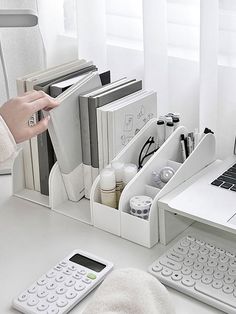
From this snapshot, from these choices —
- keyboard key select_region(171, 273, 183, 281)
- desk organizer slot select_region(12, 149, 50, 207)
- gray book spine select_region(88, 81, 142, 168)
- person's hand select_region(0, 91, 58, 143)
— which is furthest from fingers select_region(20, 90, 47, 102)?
keyboard key select_region(171, 273, 183, 281)

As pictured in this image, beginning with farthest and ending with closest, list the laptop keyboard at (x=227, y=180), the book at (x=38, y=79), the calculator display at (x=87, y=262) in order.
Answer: the book at (x=38, y=79), the laptop keyboard at (x=227, y=180), the calculator display at (x=87, y=262)

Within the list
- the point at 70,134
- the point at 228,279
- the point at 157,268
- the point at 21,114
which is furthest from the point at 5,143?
the point at 228,279

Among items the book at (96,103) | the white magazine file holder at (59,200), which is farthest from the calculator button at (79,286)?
the book at (96,103)

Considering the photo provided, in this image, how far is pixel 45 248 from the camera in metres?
1.11

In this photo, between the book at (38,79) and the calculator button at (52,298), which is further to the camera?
the book at (38,79)

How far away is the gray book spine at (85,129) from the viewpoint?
1222mm

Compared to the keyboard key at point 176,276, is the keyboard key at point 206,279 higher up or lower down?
higher up

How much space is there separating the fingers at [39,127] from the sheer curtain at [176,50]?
14.4 inches

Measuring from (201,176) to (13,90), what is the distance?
29.1 inches

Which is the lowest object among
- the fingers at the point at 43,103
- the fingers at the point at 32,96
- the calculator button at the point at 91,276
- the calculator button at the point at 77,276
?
the calculator button at the point at 91,276

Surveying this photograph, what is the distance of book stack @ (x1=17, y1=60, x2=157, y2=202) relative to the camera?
1.20 meters

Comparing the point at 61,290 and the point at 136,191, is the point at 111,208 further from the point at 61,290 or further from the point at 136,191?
the point at 61,290

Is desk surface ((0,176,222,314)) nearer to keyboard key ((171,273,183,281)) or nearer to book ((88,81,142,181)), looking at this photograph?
keyboard key ((171,273,183,281))

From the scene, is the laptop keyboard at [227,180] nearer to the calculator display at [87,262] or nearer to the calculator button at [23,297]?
the calculator display at [87,262]
